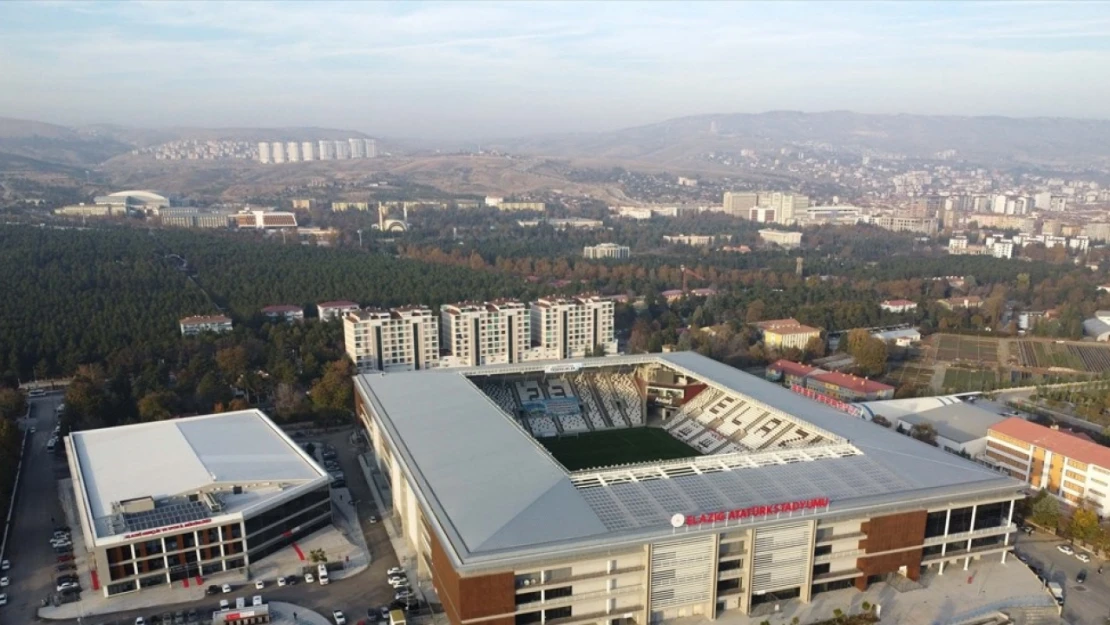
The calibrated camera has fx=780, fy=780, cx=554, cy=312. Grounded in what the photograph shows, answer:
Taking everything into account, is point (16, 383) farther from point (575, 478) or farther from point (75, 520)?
point (575, 478)

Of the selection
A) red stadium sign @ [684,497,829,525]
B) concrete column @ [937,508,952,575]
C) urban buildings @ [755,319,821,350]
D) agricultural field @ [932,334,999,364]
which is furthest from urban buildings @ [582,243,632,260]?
red stadium sign @ [684,497,829,525]

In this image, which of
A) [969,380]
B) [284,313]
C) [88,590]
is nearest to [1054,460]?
[969,380]

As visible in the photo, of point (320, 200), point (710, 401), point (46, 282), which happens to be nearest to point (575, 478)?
point (710, 401)

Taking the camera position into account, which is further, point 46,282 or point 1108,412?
point 46,282

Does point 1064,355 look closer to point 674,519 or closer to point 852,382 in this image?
point 852,382

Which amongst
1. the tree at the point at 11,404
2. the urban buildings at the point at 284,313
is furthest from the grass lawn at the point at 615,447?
the urban buildings at the point at 284,313

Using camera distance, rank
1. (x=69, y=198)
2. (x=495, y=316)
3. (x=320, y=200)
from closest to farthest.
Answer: (x=495, y=316) → (x=69, y=198) → (x=320, y=200)

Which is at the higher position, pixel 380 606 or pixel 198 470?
pixel 198 470
